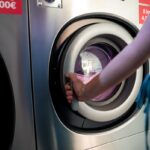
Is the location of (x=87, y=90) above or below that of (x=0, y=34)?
below

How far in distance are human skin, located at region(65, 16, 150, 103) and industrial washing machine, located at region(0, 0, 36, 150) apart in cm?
15

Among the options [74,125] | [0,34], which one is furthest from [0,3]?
[74,125]

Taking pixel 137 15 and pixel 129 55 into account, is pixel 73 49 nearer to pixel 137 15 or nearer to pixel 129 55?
pixel 129 55

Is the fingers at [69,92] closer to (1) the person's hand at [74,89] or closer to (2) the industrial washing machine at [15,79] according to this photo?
(1) the person's hand at [74,89]

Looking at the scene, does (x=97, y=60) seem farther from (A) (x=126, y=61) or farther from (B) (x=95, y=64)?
(A) (x=126, y=61)

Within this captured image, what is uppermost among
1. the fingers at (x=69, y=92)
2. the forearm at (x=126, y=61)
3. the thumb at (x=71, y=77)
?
the forearm at (x=126, y=61)

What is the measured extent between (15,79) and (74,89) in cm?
20

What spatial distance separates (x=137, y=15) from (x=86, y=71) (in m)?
0.32

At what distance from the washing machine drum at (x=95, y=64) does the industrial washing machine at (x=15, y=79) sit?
0.37 ft

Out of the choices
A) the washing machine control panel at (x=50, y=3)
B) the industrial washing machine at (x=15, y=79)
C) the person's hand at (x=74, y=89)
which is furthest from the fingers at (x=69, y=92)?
the washing machine control panel at (x=50, y=3)

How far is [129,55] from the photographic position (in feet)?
2.45

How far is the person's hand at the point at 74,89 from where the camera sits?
0.93 metres

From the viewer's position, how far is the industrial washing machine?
0.86 m

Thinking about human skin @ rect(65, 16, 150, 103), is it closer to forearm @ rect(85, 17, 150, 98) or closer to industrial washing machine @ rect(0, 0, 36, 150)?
forearm @ rect(85, 17, 150, 98)
